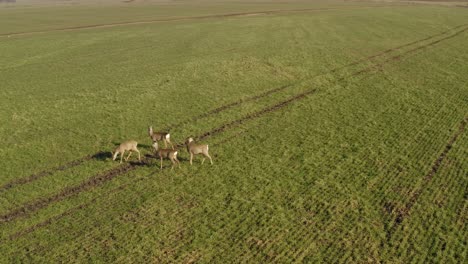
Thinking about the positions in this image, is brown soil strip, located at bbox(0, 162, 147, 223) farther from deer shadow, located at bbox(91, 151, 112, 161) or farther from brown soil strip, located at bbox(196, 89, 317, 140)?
brown soil strip, located at bbox(196, 89, 317, 140)

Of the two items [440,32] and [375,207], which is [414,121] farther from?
[440,32]

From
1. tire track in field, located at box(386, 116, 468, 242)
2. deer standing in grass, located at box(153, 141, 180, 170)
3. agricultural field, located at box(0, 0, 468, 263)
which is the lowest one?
tire track in field, located at box(386, 116, 468, 242)

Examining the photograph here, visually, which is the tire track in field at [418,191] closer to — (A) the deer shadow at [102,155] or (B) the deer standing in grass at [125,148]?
(B) the deer standing in grass at [125,148]

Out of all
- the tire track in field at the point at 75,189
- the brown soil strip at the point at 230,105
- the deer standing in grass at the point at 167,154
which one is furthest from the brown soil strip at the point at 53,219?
the brown soil strip at the point at 230,105

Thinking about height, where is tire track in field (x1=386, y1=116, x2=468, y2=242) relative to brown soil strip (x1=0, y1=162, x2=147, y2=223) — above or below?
below

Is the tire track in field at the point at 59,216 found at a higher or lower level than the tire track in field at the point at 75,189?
lower

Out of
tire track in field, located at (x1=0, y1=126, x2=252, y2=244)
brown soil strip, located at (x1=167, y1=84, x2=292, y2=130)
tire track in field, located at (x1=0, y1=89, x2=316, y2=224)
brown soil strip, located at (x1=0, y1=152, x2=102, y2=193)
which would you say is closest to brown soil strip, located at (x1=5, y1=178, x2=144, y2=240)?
tire track in field, located at (x1=0, y1=126, x2=252, y2=244)

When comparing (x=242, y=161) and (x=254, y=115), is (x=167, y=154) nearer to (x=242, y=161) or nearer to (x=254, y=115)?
(x=242, y=161)

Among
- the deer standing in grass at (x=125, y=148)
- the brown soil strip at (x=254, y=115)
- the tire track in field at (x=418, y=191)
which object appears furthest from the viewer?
the brown soil strip at (x=254, y=115)

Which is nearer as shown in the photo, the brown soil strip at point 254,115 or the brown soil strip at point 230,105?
the brown soil strip at point 254,115
